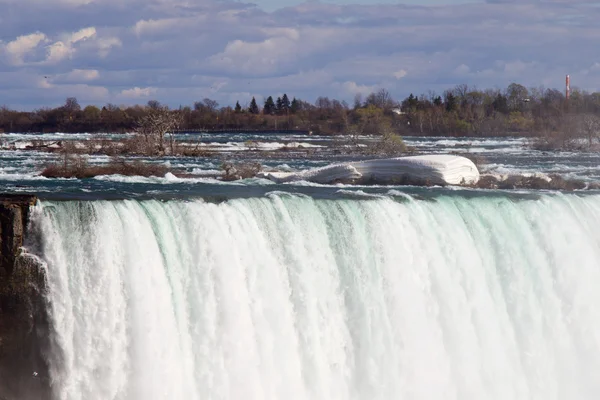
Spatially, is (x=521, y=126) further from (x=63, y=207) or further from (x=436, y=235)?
(x=63, y=207)

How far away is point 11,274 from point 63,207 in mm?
1376

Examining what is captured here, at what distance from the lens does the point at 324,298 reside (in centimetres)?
1909

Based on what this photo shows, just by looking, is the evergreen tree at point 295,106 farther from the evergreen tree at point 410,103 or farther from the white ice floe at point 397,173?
the white ice floe at point 397,173

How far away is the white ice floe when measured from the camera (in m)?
31.4

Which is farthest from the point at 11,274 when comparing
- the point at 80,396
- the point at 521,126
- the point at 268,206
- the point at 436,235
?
the point at 521,126

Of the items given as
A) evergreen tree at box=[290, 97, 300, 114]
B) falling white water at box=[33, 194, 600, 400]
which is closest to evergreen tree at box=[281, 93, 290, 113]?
evergreen tree at box=[290, 97, 300, 114]

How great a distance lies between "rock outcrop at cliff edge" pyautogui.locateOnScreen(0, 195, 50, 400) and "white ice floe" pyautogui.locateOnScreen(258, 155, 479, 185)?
15754 millimetres

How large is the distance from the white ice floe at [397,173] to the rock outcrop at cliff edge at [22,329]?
620 inches

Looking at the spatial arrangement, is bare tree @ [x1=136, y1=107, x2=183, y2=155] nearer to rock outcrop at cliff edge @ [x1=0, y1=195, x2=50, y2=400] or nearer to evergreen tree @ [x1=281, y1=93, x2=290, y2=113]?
rock outcrop at cliff edge @ [x1=0, y1=195, x2=50, y2=400]

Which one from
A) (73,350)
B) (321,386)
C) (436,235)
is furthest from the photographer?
(436,235)

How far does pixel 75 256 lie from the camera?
53.3ft

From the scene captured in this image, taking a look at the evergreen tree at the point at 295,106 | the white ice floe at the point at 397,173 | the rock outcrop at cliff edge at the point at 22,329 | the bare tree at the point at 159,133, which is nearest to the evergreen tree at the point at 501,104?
the evergreen tree at the point at 295,106

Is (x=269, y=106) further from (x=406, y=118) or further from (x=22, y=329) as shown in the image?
(x=22, y=329)

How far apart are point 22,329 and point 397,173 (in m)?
17.5
